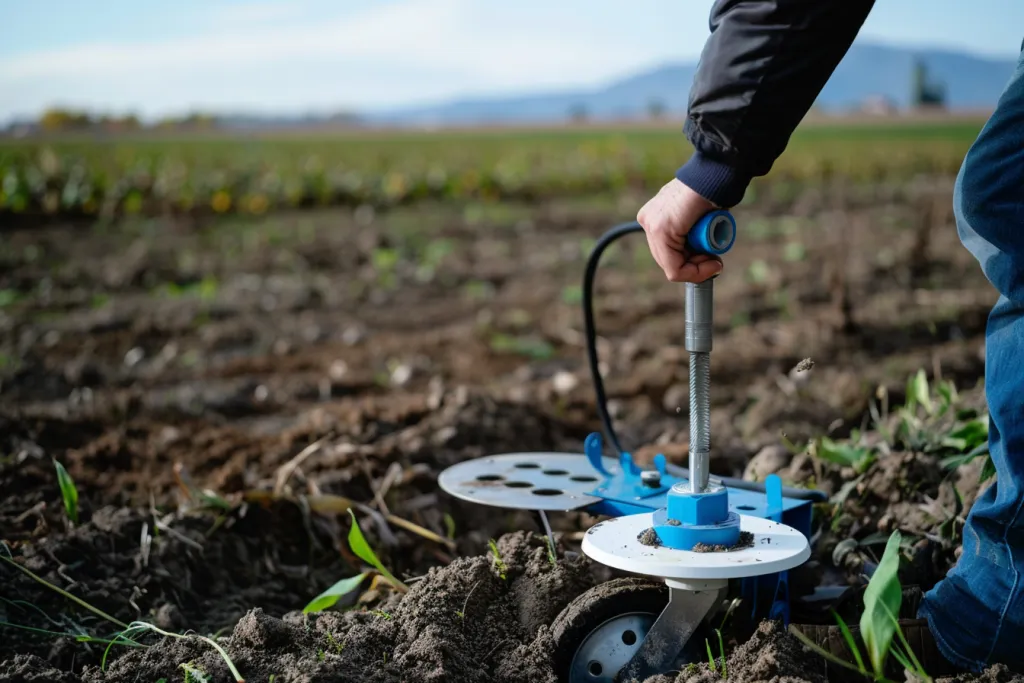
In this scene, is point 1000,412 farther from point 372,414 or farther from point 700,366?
point 372,414

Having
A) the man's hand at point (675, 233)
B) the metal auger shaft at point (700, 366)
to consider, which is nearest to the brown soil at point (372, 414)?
the metal auger shaft at point (700, 366)

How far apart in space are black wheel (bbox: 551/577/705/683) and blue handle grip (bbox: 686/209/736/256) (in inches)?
23.5

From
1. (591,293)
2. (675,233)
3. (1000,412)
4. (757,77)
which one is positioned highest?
(757,77)

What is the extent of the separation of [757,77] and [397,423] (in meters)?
2.04

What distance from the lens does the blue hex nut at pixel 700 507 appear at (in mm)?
1691

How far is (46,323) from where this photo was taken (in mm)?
5781

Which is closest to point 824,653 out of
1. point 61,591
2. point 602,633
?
point 602,633

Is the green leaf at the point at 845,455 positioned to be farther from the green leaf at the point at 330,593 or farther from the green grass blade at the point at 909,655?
the green leaf at the point at 330,593

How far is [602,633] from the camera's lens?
5.69ft

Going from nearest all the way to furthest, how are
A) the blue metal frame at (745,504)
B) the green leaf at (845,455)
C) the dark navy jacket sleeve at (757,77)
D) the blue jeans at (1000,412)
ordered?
the dark navy jacket sleeve at (757,77) < the blue jeans at (1000,412) < the blue metal frame at (745,504) < the green leaf at (845,455)

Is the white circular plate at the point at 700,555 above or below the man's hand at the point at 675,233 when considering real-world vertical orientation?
below

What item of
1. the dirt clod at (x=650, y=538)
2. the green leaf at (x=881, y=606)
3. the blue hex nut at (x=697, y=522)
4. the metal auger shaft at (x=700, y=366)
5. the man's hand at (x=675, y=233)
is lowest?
the green leaf at (x=881, y=606)

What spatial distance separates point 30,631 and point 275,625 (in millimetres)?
641

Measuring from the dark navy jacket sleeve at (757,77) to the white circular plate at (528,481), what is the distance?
2.38ft
